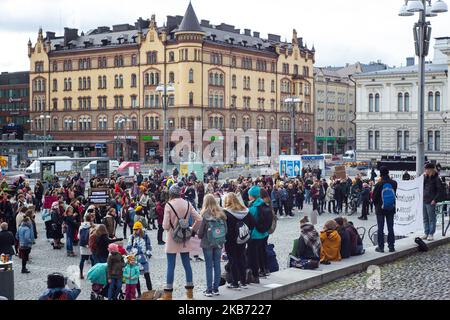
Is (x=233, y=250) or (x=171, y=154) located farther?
(x=171, y=154)

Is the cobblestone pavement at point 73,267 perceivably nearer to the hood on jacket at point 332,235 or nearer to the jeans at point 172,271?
the jeans at point 172,271

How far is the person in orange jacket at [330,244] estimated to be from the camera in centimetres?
1398

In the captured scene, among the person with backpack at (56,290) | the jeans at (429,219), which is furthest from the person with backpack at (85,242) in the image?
the jeans at (429,219)

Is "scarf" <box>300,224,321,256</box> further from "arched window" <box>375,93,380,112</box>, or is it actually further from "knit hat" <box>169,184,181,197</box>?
"arched window" <box>375,93,380,112</box>

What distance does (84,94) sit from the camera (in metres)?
97.1

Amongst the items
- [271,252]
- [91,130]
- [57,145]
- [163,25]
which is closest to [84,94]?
[91,130]

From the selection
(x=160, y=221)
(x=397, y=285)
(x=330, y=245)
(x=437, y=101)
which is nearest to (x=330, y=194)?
(x=160, y=221)

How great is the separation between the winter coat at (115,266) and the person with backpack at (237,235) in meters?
1.79

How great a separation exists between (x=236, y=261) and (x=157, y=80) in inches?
3152

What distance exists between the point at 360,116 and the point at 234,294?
66438 millimetres

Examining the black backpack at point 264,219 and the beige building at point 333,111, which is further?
the beige building at point 333,111

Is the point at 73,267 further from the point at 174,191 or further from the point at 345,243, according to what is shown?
the point at 174,191

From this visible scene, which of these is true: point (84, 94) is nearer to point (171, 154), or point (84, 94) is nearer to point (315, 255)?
point (171, 154)

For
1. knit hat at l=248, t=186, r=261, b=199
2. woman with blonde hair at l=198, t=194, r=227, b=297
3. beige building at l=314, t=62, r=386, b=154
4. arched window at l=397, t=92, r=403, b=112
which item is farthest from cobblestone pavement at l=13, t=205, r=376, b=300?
beige building at l=314, t=62, r=386, b=154
